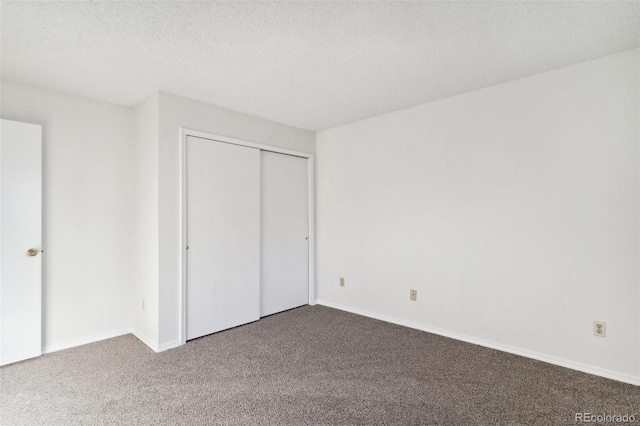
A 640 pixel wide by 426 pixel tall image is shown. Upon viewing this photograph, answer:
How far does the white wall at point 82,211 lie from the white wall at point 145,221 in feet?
0.34

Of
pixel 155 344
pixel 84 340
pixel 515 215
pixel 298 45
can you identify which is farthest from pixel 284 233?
pixel 515 215

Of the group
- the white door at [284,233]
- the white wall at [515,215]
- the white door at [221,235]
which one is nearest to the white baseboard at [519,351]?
the white wall at [515,215]

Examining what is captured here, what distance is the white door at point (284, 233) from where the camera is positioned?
3.78 metres

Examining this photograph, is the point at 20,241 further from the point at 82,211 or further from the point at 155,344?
the point at 155,344

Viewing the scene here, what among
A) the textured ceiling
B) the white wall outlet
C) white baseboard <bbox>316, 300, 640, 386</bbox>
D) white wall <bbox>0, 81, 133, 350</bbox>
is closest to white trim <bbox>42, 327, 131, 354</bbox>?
white wall <bbox>0, 81, 133, 350</bbox>

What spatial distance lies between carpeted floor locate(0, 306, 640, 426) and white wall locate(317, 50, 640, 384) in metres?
0.30

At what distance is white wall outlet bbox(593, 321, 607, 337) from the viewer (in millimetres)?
2305

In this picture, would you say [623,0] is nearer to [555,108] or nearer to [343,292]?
[555,108]

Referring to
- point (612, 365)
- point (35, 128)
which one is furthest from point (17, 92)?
point (612, 365)

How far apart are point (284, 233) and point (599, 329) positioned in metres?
3.03

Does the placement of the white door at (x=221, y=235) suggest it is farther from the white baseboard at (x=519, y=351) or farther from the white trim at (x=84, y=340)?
the white baseboard at (x=519, y=351)

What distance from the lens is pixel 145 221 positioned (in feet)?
9.96

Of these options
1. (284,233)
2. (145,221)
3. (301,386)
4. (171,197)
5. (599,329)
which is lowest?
(301,386)

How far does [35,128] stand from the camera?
8.58ft
